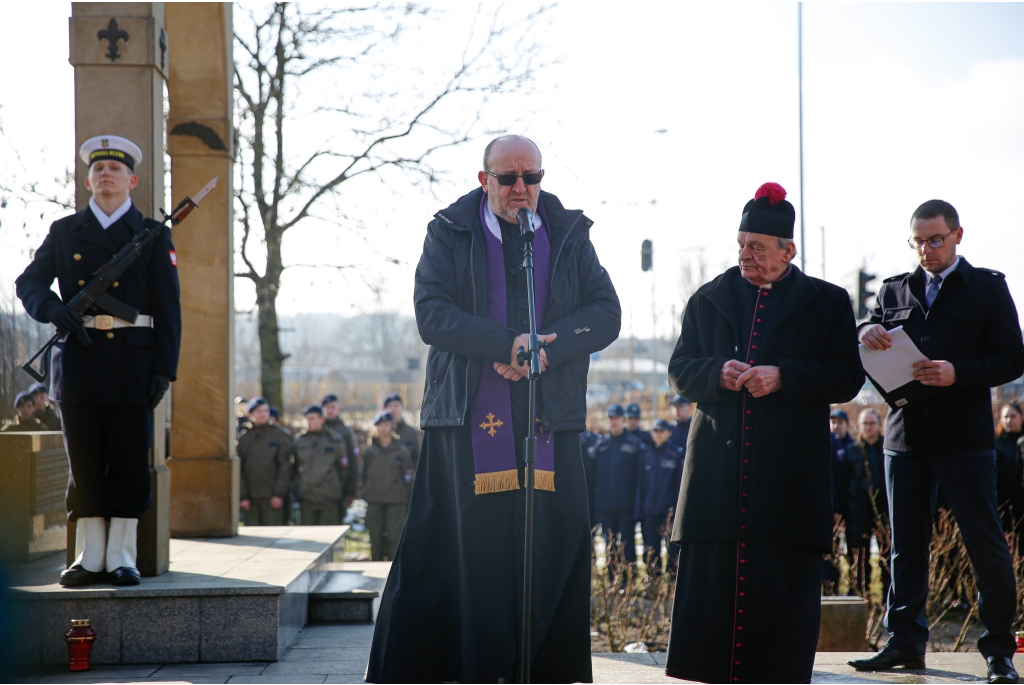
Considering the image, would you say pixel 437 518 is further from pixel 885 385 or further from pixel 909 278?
pixel 909 278

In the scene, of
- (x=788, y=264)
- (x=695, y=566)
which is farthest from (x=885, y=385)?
(x=695, y=566)

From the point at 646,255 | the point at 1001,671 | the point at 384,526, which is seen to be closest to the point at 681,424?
the point at 384,526

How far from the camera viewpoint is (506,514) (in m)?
3.88

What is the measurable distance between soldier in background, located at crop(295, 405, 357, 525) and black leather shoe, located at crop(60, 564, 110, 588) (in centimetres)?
681

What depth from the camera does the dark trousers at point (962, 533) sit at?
4.64 meters

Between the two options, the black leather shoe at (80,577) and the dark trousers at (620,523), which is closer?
the black leather shoe at (80,577)

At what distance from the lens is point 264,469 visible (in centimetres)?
1192

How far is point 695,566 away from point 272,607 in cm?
233

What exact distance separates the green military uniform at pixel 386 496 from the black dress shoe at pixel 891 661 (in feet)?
24.6

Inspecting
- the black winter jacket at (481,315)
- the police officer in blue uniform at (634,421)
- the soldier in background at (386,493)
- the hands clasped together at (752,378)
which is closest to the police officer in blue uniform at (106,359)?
the black winter jacket at (481,315)

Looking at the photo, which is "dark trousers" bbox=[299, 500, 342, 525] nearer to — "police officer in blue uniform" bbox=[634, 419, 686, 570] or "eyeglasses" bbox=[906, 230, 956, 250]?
"police officer in blue uniform" bbox=[634, 419, 686, 570]

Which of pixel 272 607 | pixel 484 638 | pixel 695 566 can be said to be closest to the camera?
pixel 484 638

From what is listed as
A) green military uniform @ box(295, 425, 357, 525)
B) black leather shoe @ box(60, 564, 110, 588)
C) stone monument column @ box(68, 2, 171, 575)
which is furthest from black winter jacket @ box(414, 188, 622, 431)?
green military uniform @ box(295, 425, 357, 525)

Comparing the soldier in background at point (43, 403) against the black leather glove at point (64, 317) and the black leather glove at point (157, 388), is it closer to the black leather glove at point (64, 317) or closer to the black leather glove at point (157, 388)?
the black leather glove at point (64, 317)
